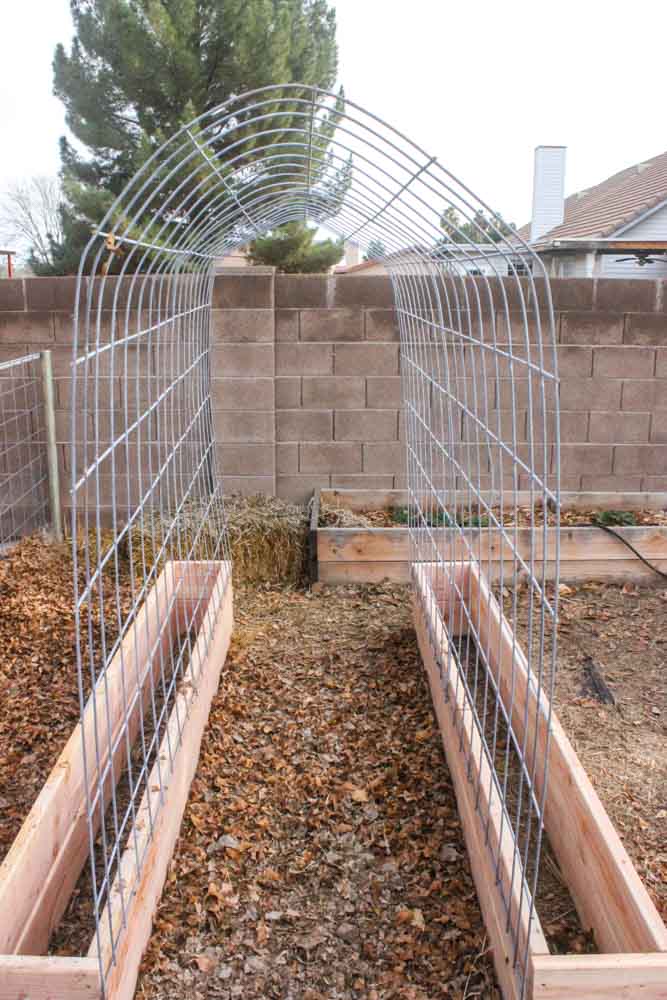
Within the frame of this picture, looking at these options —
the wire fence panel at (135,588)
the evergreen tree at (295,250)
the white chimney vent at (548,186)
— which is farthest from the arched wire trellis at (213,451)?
the white chimney vent at (548,186)

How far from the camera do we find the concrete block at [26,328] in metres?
4.92

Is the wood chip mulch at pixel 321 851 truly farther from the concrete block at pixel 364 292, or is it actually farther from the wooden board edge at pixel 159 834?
the concrete block at pixel 364 292

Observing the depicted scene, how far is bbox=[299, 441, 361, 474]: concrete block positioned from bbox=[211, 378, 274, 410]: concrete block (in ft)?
1.17

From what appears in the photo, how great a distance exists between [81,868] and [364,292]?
11.5ft

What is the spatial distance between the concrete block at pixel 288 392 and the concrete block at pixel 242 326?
0.27m

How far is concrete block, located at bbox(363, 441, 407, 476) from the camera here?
5.04 meters

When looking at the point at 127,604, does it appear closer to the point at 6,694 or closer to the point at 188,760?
the point at 6,694

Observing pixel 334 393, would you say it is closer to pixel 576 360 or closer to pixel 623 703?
pixel 576 360

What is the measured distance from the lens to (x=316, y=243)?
45.8 ft

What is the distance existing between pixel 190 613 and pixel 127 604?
25.3 inches

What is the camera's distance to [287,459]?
5.07m

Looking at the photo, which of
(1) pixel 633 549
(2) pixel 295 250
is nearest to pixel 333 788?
(1) pixel 633 549

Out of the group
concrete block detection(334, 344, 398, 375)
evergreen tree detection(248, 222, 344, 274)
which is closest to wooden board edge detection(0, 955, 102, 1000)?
concrete block detection(334, 344, 398, 375)

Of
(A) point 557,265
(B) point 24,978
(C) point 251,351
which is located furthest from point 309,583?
(A) point 557,265
